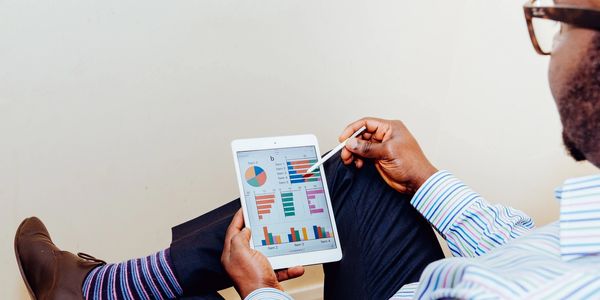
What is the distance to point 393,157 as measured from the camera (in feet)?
3.26

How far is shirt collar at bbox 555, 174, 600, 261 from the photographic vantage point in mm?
576

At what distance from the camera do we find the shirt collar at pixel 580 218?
576mm

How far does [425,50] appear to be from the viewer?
1.48m

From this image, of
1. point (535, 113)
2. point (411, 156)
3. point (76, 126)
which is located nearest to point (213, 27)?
point (76, 126)

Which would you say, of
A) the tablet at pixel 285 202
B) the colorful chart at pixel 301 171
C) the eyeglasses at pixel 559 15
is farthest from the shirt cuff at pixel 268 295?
the eyeglasses at pixel 559 15

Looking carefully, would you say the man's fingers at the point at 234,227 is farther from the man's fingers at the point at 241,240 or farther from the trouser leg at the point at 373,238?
the trouser leg at the point at 373,238

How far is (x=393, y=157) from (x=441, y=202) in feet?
0.34

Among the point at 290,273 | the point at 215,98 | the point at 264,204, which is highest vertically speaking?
the point at 215,98

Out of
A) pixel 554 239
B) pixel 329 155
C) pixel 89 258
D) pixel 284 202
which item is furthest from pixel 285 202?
pixel 554 239

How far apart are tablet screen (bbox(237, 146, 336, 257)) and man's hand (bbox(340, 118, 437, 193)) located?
0.07 metres

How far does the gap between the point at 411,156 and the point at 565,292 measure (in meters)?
0.50

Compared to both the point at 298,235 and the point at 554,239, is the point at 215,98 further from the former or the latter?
the point at 554,239

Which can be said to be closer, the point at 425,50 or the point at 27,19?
the point at 27,19

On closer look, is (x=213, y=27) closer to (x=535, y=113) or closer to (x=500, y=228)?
(x=500, y=228)
